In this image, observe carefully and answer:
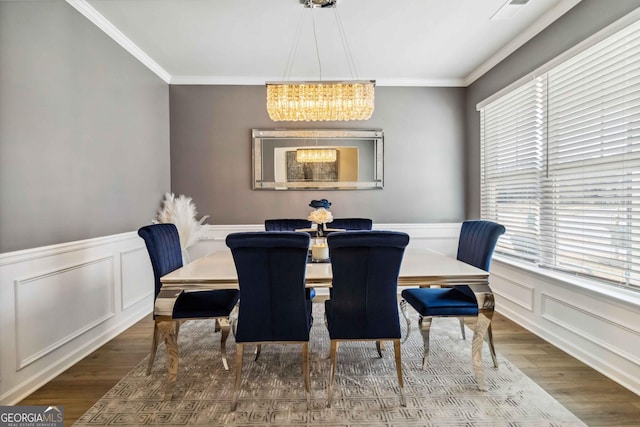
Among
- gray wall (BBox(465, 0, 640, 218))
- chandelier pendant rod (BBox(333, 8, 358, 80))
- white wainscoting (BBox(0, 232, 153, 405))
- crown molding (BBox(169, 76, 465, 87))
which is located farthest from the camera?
crown molding (BBox(169, 76, 465, 87))

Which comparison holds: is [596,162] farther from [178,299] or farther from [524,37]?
[178,299]

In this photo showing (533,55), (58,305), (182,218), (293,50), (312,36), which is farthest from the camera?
(182,218)

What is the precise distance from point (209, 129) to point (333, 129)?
5.23ft

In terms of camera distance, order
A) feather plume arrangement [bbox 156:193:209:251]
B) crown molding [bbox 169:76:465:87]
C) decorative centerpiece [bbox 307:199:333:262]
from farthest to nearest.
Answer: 1. crown molding [bbox 169:76:465:87]
2. feather plume arrangement [bbox 156:193:209:251]
3. decorative centerpiece [bbox 307:199:333:262]

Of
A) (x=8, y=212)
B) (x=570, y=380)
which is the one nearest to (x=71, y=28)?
(x=8, y=212)

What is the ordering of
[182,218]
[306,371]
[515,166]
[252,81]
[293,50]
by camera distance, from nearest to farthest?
[306,371], [515,166], [293,50], [182,218], [252,81]

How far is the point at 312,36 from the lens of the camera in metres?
3.11

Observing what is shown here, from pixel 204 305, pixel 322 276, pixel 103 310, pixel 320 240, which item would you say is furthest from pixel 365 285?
pixel 103 310

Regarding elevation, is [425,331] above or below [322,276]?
below

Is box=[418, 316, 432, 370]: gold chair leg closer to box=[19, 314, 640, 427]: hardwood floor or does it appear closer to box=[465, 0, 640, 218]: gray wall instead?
box=[19, 314, 640, 427]: hardwood floor

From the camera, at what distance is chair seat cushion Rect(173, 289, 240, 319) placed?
7.13ft

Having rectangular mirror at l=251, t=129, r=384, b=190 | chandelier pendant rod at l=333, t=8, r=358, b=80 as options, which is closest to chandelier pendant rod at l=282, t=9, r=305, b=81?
chandelier pendant rod at l=333, t=8, r=358, b=80

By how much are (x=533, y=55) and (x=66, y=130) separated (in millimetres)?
3963

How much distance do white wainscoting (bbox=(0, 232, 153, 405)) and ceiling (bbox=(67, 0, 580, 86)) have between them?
1928mm
